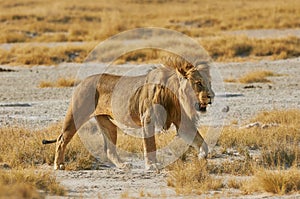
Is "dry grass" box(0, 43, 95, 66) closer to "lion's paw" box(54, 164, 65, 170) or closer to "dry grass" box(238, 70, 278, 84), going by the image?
"dry grass" box(238, 70, 278, 84)

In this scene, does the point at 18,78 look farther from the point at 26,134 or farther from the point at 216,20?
the point at 216,20

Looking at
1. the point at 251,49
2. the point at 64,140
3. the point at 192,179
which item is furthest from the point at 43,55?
the point at 192,179

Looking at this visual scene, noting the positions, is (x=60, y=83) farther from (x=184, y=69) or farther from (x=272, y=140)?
(x=184, y=69)

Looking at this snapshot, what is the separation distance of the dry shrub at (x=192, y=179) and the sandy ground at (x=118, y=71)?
128 mm

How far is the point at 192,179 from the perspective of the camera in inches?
386

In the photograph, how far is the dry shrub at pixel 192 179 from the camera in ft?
30.9

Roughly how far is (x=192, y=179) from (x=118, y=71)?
56.7 ft

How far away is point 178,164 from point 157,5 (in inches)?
2252

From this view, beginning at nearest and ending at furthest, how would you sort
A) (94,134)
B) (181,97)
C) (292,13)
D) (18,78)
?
(181,97) < (94,134) < (18,78) < (292,13)

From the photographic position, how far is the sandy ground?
982 cm

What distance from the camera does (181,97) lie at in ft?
34.6

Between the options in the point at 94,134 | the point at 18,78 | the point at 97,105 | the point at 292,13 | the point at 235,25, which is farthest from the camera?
the point at 292,13

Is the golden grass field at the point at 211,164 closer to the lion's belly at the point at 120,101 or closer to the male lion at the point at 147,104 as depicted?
the male lion at the point at 147,104

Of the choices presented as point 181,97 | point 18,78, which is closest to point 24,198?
point 181,97
